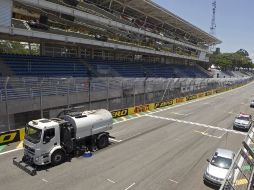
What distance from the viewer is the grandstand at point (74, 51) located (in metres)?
23.3

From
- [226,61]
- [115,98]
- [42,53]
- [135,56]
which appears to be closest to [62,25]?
[42,53]

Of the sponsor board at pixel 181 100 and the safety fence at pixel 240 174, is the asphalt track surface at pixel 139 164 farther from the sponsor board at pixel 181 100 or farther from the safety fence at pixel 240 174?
the sponsor board at pixel 181 100

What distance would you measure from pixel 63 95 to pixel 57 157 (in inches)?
394

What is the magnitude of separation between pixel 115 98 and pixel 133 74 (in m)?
17.0

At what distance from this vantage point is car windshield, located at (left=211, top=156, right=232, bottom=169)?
49.3 feet

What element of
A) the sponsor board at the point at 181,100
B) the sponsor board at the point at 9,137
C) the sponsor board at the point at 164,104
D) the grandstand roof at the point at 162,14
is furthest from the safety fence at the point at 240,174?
the grandstand roof at the point at 162,14

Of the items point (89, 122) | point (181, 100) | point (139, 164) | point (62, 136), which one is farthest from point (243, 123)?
point (181, 100)

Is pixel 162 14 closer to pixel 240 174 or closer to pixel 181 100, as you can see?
pixel 181 100

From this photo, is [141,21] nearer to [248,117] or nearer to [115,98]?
[115,98]

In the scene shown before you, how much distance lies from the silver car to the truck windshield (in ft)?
32.3

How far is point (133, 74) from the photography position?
4797cm

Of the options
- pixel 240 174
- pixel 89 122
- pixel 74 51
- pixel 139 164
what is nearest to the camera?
pixel 240 174

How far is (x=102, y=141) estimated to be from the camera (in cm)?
1925

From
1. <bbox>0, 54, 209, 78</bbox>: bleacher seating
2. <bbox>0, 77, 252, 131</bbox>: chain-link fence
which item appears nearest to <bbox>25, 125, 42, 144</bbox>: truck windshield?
<bbox>0, 77, 252, 131</bbox>: chain-link fence
